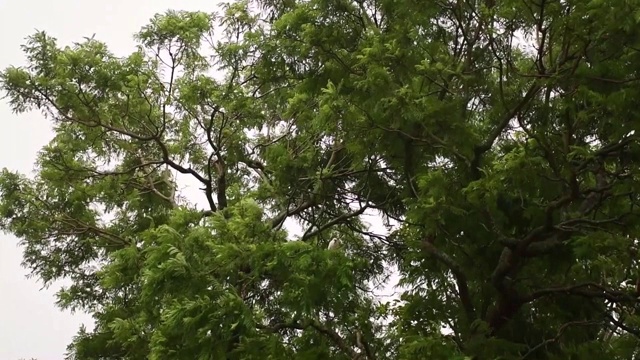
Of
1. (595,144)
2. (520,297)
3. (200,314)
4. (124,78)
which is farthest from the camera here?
(124,78)

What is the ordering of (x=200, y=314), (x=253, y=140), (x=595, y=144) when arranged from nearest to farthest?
(x=200, y=314), (x=595, y=144), (x=253, y=140)

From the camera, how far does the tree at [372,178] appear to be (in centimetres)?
328

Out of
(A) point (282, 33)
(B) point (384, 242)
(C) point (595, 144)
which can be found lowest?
(C) point (595, 144)

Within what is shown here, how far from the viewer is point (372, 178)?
5.09 m

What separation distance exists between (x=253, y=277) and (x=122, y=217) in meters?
3.68

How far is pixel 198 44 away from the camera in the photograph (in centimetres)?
551

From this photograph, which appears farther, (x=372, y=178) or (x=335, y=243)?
(x=335, y=243)

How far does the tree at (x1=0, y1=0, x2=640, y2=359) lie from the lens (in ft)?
10.7

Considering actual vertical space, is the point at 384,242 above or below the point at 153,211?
below

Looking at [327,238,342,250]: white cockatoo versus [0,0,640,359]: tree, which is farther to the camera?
[327,238,342,250]: white cockatoo

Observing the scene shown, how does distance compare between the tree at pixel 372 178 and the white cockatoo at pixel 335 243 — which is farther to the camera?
the white cockatoo at pixel 335 243

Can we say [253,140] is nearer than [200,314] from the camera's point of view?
No

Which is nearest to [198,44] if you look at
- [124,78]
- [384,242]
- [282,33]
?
[124,78]

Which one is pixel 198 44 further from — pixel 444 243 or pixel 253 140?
pixel 444 243
